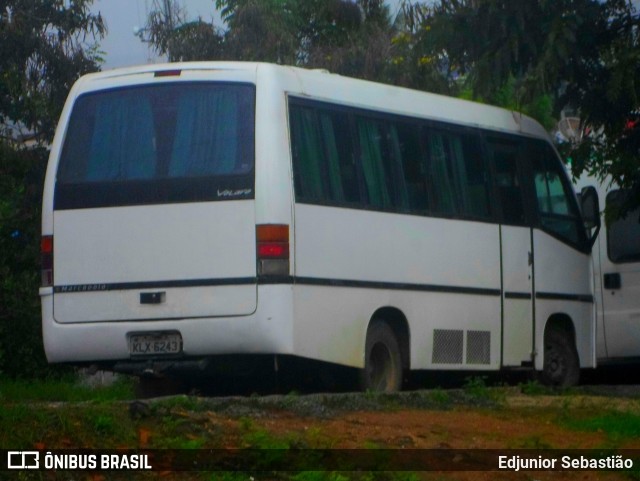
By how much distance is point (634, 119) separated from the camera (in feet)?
45.9

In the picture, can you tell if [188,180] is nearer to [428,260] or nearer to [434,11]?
[428,260]

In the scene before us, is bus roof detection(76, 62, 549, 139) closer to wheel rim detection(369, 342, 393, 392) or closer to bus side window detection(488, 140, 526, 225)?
bus side window detection(488, 140, 526, 225)

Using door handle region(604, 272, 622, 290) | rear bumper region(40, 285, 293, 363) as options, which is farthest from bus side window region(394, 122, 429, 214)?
door handle region(604, 272, 622, 290)

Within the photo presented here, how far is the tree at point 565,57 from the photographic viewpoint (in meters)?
13.3

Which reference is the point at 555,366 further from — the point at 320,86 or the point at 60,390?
the point at 60,390

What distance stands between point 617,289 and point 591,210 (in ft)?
4.80

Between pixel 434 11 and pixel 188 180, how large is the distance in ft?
15.8

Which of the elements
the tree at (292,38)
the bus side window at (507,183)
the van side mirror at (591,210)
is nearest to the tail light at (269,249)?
the bus side window at (507,183)

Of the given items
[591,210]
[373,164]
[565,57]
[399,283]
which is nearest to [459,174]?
[373,164]

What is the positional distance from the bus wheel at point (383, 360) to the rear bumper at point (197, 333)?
138 centimetres

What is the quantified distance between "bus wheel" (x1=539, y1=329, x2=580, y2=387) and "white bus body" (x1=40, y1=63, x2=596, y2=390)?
1.54 metres

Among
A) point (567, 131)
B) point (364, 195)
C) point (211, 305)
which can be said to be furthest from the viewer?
point (567, 131)

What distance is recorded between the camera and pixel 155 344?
10.3 m

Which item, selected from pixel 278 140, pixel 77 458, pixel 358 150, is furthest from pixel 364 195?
pixel 77 458
